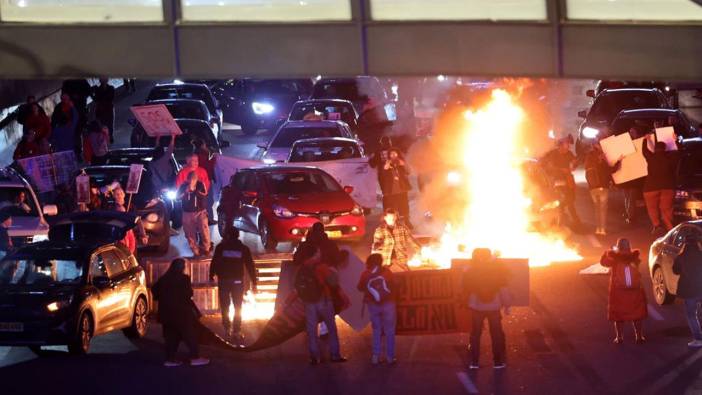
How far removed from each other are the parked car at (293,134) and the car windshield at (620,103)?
20.9ft

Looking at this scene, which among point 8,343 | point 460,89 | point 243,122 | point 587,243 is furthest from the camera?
point 460,89

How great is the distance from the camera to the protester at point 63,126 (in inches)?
1353

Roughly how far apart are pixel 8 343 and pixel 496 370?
20.7 feet

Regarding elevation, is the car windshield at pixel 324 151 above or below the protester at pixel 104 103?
below

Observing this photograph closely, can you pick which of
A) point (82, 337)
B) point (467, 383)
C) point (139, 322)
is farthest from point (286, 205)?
point (467, 383)

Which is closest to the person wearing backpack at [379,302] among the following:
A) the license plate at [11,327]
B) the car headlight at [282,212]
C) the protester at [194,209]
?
the license plate at [11,327]

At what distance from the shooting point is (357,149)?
31594 millimetres

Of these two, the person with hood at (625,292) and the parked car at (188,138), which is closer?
the person with hood at (625,292)

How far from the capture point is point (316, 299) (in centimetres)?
1798

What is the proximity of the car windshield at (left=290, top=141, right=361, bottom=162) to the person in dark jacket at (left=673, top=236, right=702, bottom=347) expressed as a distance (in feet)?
43.9

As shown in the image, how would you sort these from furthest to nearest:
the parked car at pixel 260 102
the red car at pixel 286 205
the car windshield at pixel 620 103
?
the parked car at pixel 260 102 < the car windshield at pixel 620 103 < the red car at pixel 286 205

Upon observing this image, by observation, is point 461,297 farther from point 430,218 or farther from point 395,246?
point 430,218

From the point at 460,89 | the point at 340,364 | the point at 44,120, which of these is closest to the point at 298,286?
the point at 340,364

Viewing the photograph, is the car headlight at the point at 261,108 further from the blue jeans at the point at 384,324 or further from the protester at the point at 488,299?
the protester at the point at 488,299
